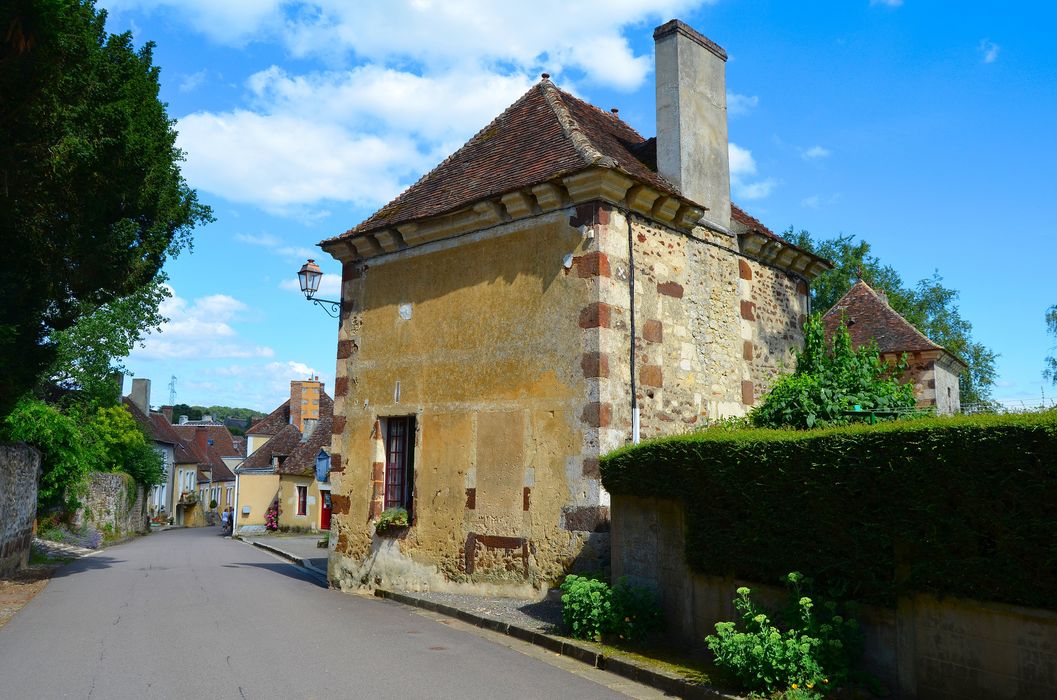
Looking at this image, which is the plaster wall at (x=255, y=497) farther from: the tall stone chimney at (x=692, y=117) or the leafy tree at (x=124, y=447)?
the tall stone chimney at (x=692, y=117)

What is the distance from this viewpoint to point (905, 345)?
1933 cm

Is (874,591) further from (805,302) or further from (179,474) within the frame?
(179,474)

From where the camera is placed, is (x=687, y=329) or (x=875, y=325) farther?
(x=875, y=325)

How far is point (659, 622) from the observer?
7445 millimetres

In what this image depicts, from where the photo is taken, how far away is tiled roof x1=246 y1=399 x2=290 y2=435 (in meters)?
45.1

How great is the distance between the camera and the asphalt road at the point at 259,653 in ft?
20.3

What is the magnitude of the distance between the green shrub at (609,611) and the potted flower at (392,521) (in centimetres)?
428

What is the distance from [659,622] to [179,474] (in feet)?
174

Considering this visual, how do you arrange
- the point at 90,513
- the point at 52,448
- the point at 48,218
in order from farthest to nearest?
the point at 90,513, the point at 52,448, the point at 48,218

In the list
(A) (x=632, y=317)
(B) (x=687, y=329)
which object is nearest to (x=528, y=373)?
(A) (x=632, y=317)

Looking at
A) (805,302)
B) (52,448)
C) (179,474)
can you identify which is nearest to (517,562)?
(805,302)

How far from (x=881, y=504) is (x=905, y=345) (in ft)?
50.6

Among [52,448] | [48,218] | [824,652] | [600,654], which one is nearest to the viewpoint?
[824,652]

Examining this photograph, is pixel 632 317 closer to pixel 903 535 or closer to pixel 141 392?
pixel 903 535
